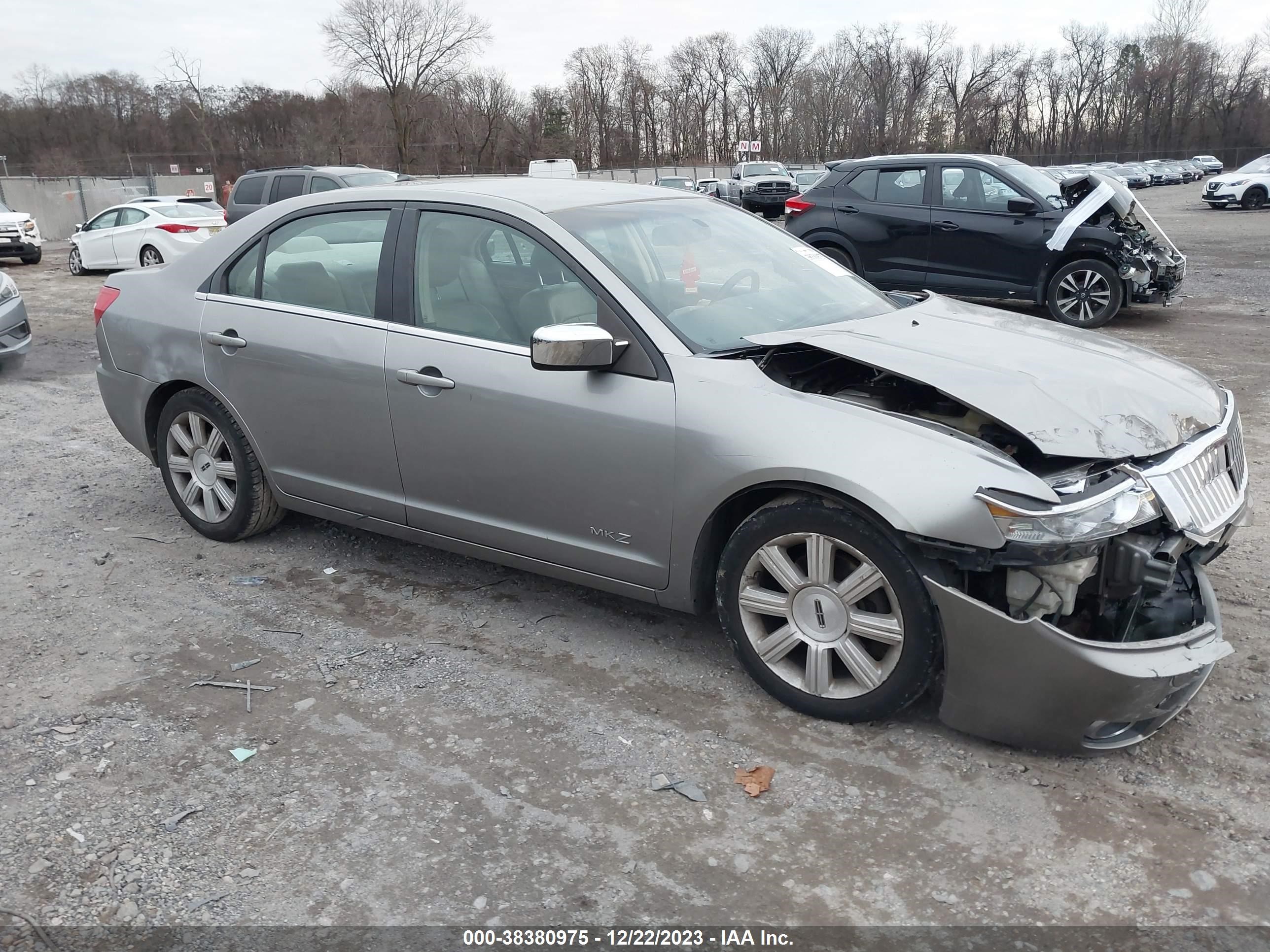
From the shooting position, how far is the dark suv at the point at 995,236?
10477 millimetres

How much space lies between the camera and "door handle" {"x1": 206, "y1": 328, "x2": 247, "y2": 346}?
14.8ft

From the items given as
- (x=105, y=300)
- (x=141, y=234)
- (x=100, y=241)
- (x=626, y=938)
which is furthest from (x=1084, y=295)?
(x=100, y=241)

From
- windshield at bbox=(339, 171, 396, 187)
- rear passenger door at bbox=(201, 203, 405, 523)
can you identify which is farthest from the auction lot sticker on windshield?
windshield at bbox=(339, 171, 396, 187)

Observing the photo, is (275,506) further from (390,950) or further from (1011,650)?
(1011,650)

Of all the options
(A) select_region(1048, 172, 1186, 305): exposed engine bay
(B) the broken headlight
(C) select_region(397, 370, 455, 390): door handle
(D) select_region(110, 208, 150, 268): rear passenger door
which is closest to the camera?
(B) the broken headlight

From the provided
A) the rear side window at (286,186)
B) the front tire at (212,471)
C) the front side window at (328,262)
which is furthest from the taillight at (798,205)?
the front tire at (212,471)

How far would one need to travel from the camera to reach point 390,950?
240 cm

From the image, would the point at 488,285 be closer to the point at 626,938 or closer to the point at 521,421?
the point at 521,421

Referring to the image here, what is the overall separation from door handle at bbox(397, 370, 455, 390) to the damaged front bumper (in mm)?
1937

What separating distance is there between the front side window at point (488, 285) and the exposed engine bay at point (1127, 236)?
8328 millimetres

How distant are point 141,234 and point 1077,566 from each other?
1895cm

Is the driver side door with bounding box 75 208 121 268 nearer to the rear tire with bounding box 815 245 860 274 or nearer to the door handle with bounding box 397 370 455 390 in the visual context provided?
the rear tire with bounding box 815 245 860 274

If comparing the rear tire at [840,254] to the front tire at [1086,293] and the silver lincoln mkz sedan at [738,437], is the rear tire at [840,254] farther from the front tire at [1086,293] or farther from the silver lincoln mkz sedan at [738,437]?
the silver lincoln mkz sedan at [738,437]

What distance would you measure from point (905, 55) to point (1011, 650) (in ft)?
320
